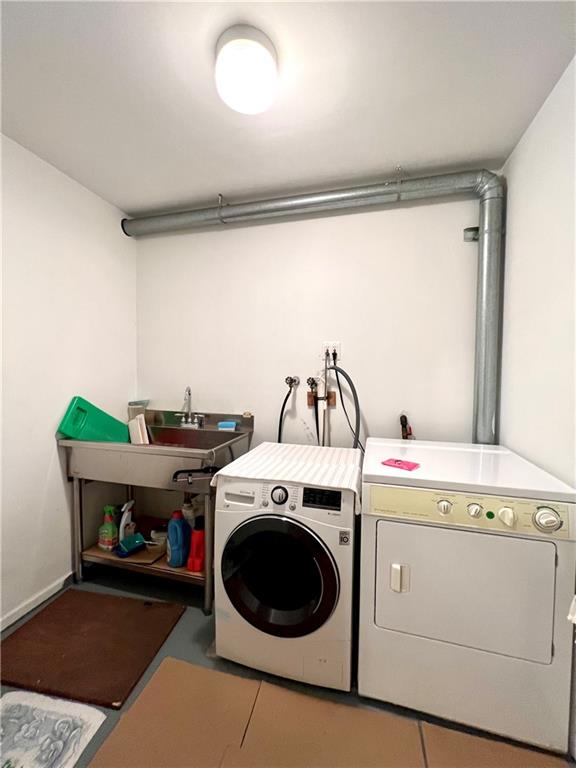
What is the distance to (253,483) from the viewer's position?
1311 mm

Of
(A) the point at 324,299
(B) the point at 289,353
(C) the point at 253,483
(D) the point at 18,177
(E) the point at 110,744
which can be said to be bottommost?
(E) the point at 110,744

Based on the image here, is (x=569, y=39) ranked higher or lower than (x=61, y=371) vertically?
higher

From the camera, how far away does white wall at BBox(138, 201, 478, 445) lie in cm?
186

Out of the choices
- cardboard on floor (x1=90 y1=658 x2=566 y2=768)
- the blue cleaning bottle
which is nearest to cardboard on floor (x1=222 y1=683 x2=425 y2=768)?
cardboard on floor (x1=90 y1=658 x2=566 y2=768)

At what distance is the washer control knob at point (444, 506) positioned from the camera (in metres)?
1.11

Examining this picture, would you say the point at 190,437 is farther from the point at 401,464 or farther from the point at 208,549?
the point at 401,464

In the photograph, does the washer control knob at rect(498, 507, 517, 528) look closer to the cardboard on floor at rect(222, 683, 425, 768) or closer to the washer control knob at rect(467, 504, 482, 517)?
the washer control knob at rect(467, 504, 482, 517)

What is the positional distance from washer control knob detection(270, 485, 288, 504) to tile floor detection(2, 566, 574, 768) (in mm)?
792

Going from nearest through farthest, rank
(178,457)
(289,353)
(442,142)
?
1. (442,142)
2. (178,457)
3. (289,353)

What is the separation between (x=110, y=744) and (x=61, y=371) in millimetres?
1697

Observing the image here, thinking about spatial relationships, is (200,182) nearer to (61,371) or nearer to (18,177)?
(18,177)

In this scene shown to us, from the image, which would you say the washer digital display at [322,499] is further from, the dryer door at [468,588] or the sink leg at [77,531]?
the sink leg at [77,531]

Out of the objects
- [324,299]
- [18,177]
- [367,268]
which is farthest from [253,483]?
[18,177]

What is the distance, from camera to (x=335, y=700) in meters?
1.24
